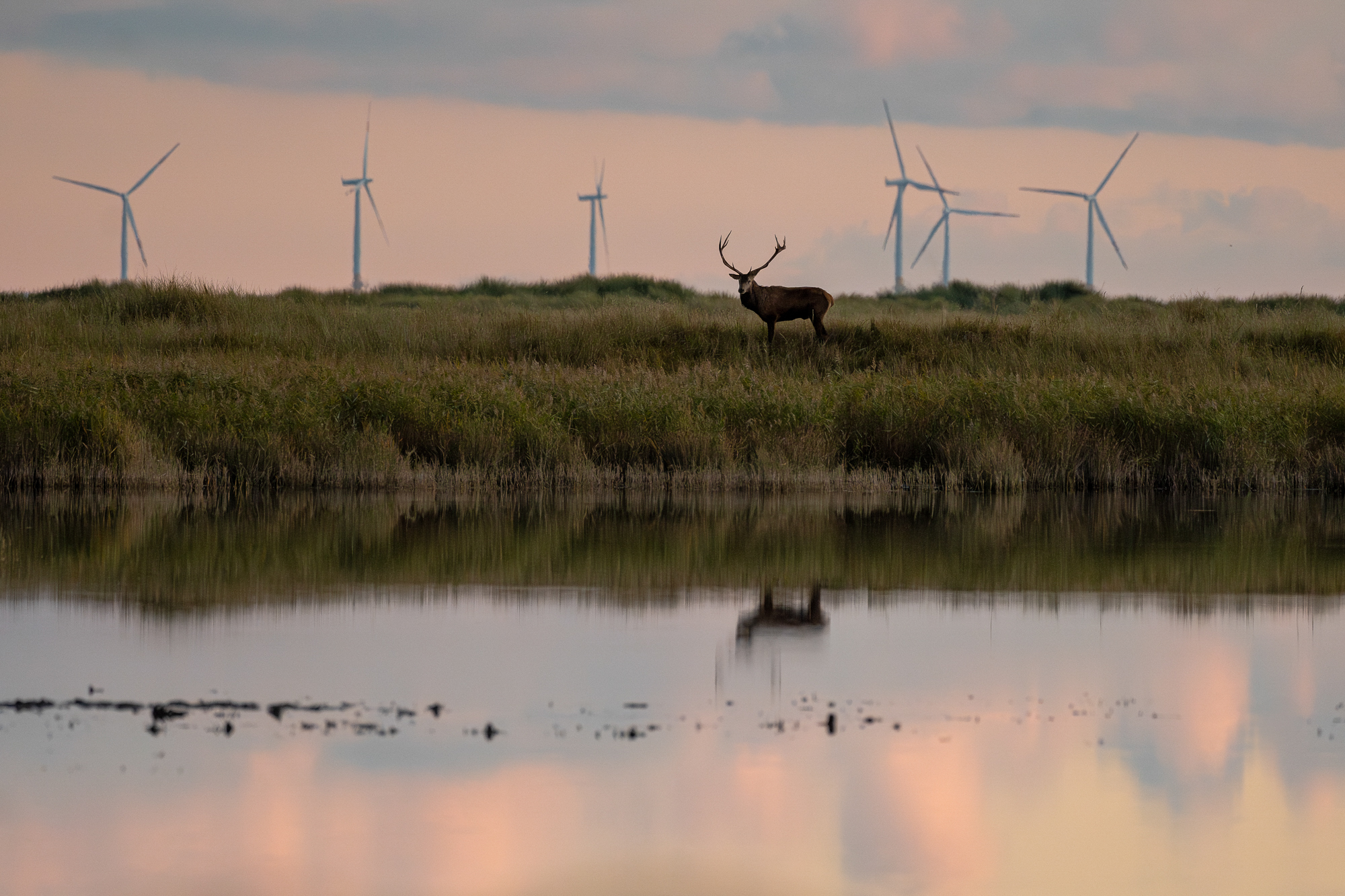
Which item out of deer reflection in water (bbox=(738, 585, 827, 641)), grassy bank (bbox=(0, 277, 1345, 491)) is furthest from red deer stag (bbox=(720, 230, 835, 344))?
deer reflection in water (bbox=(738, 585, 827, 641))

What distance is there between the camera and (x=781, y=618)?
36.9ft

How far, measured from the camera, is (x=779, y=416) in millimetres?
22797

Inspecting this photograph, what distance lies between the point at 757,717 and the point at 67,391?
16.3 metres

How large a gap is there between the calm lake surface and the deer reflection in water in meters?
0.04

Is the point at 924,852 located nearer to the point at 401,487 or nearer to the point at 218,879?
the point at 218,879

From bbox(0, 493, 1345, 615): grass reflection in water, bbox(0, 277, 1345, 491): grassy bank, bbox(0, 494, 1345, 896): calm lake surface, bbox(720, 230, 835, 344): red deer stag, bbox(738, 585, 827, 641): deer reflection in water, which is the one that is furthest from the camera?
bbox(720, 230, 835, 344): red deer stag

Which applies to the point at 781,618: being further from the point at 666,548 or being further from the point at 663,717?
the point at 666,548

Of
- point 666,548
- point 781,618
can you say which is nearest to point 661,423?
point 666,548

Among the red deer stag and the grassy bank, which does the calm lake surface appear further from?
the red deer stag

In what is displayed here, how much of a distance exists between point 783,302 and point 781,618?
20.6m

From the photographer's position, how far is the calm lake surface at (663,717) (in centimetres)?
610

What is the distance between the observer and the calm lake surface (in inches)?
240

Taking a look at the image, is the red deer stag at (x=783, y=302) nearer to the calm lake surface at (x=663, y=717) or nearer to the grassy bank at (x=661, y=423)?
the grassy bank at (x=661, y=423)

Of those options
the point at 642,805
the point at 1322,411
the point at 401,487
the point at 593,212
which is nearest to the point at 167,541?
the point at 401,487
